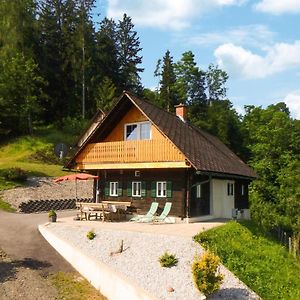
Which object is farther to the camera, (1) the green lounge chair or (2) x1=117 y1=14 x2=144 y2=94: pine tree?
(2) x1=117 y1=14 x2=144 y2=94: pine tree

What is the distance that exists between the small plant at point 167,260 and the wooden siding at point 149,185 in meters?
6.96

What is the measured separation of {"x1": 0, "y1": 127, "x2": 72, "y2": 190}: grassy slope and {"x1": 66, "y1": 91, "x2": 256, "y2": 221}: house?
11.4m

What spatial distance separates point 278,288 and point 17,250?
9468 millimetres

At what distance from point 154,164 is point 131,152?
1.67m

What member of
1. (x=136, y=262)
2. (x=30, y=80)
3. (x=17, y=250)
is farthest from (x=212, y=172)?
(x=30, y=80)

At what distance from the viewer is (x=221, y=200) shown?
78.0ft

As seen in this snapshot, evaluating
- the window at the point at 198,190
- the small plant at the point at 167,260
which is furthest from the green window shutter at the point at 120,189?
the small plant at the point at 167,260

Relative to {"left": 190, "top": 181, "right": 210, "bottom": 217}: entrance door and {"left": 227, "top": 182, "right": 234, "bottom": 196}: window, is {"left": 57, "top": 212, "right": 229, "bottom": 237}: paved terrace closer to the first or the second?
{"left": 190, "top": 181, "right": 210, "bottom": 217}: entrance door

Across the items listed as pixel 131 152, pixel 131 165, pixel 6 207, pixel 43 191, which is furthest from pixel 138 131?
pixel 43 191

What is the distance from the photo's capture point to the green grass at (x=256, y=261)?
12930mm

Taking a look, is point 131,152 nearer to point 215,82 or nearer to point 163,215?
point 163,215

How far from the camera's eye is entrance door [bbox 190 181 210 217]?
818 inches

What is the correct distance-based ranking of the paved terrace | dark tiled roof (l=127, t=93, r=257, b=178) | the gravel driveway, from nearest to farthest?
the gravel driveway < the paved terrace < dark tiled roof (l=127, t=93, r=257, b=178)

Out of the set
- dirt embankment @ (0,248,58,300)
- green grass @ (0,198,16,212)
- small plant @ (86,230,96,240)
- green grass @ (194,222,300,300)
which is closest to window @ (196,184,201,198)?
green grass @ (194,222,300,300)
